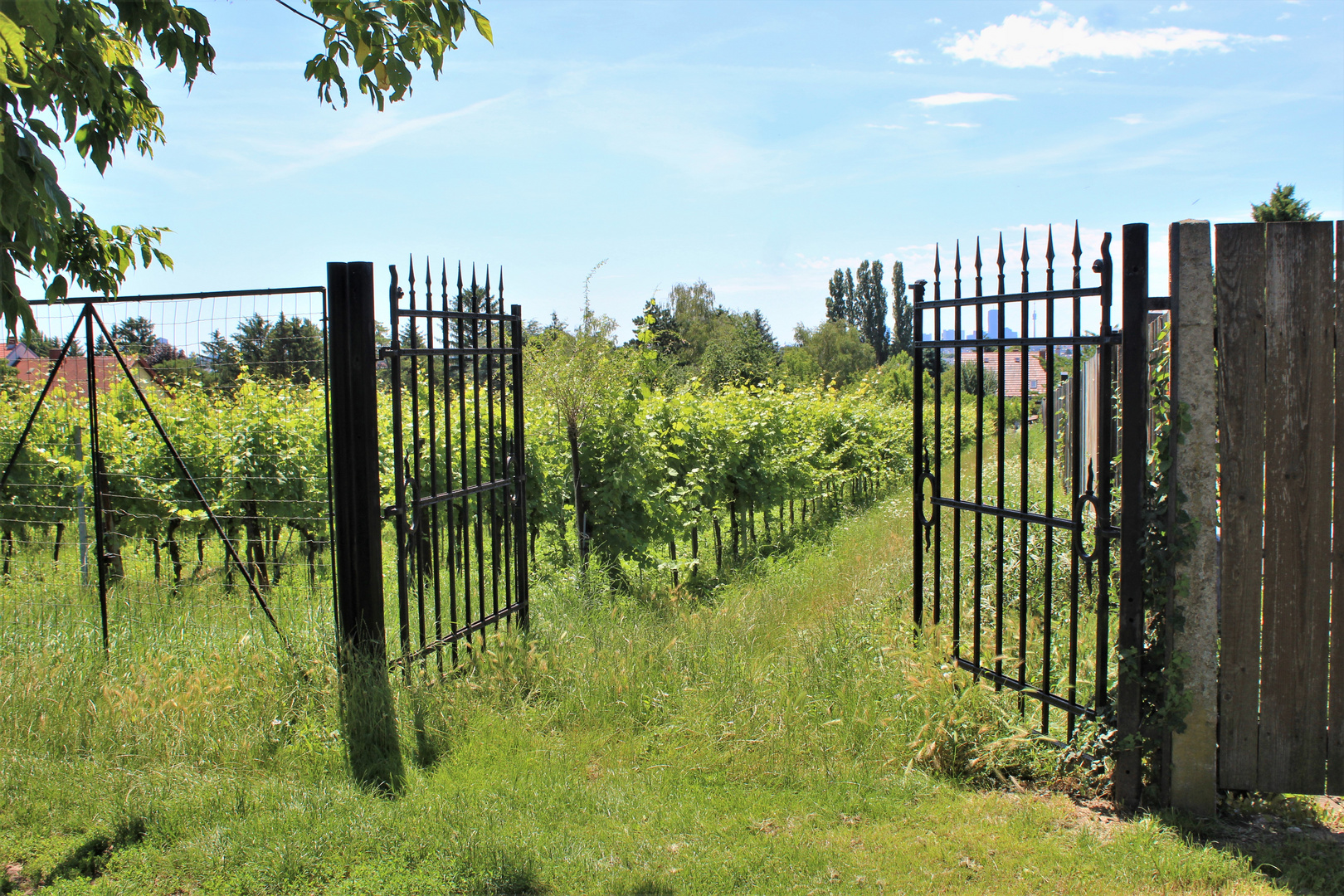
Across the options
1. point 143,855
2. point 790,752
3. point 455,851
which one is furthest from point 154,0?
point 790,752

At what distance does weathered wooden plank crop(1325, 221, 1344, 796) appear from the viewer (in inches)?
129

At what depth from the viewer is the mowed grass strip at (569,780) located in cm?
313

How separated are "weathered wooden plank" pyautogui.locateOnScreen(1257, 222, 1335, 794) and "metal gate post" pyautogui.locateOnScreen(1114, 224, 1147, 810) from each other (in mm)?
435

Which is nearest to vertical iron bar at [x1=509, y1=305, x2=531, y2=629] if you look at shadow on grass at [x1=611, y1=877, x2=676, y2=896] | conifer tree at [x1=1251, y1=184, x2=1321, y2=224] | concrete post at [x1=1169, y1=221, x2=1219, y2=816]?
shadow on grass at [x1=611, y1=877, x2=676, y2=896]

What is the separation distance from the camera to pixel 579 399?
7.71 meters

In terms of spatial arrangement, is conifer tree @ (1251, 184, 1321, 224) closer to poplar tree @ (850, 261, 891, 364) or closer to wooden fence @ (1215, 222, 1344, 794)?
wooden fence @ (1215, 222, 1344, 794)

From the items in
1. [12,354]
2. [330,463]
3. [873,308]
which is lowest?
[330,463]

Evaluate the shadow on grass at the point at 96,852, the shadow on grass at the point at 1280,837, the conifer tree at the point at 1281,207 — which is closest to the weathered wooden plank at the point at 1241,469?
the shadow on grass at the point at 1280,837

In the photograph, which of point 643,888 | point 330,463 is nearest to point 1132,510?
point 643,888

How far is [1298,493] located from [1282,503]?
7cm

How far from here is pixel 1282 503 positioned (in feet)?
11.0

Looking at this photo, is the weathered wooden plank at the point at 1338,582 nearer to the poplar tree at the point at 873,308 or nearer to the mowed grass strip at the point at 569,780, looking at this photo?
the mowed grass strip at the point at 569,780

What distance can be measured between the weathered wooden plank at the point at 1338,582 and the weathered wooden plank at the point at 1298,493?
0.08ft

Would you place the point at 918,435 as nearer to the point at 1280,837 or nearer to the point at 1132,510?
the point at 1132,510
